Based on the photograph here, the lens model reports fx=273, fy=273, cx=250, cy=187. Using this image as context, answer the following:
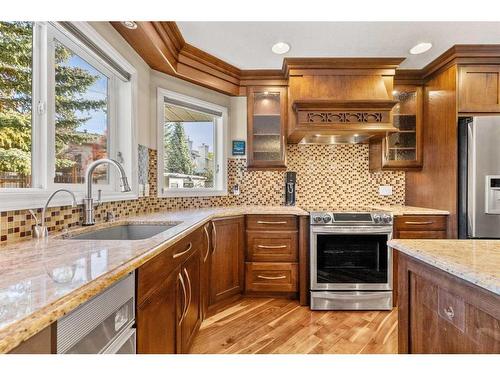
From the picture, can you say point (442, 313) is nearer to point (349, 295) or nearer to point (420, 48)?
point (349, 295)

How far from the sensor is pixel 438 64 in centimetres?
276

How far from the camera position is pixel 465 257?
96cm

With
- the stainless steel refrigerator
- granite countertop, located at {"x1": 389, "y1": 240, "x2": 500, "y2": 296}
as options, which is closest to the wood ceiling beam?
the stainless steel refrigerator

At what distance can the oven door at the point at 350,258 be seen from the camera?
2.53m

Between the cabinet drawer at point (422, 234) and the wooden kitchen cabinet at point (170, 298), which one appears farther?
the cabinet drawer at point (422, 234)

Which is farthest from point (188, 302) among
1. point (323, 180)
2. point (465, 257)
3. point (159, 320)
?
point (323, 180)

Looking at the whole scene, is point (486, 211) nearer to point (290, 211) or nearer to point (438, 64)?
point (438, 64)

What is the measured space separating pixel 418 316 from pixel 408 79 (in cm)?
279

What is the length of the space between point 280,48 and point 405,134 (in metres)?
1.68

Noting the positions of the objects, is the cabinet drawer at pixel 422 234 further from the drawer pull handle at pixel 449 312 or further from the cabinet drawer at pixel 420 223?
the drawer pull handle at pixel 449 312

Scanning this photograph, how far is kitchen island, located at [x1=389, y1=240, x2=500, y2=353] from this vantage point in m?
0.79

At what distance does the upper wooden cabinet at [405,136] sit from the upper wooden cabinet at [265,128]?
1.16 metres

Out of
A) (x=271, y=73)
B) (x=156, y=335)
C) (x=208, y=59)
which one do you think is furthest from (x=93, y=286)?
(x=271, y=73)

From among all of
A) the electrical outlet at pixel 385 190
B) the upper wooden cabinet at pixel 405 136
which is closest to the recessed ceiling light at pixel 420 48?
the upper wooden cabinet at pixel 405 136
